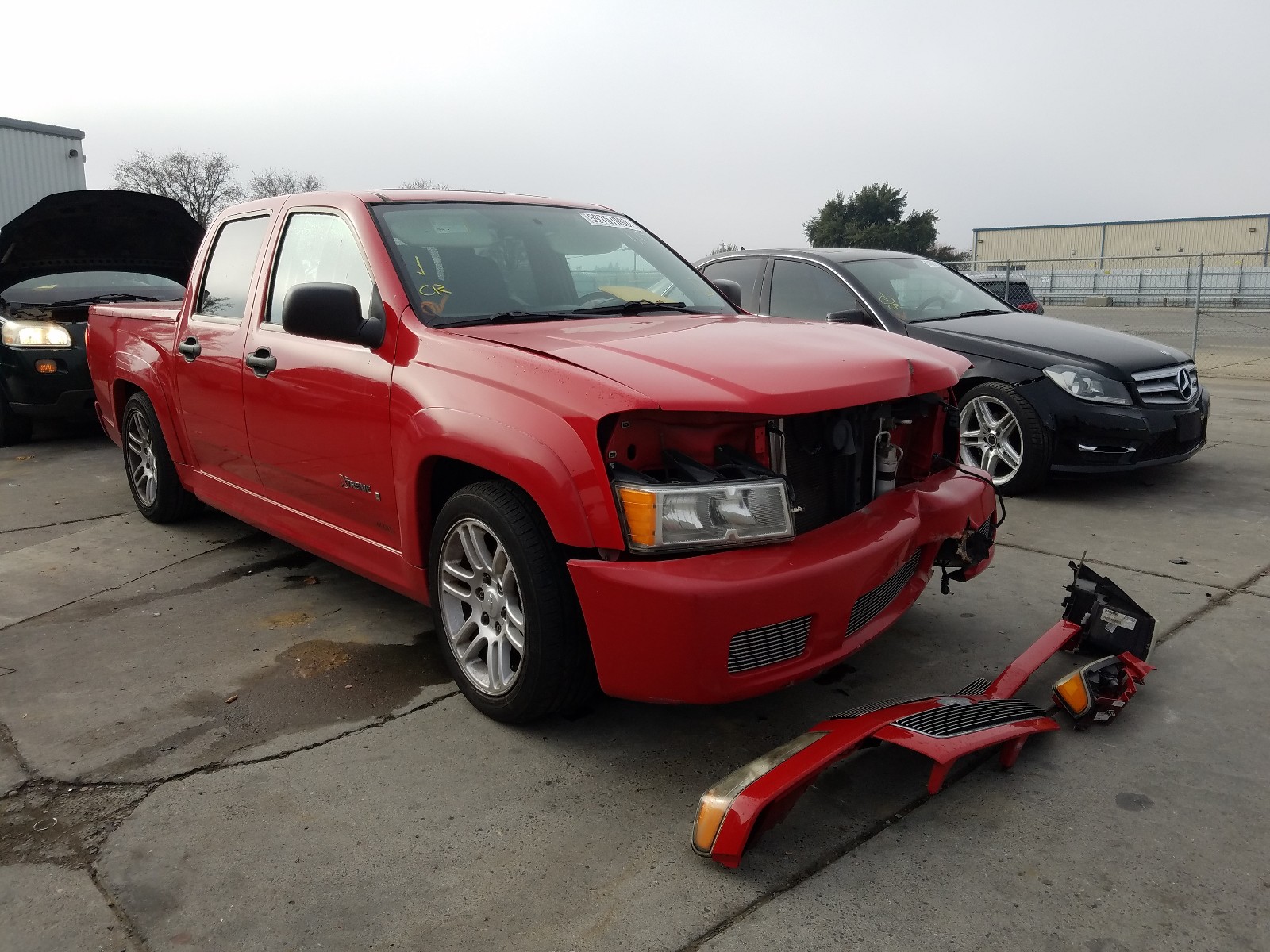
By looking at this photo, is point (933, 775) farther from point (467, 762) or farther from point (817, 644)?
point (467, 762)

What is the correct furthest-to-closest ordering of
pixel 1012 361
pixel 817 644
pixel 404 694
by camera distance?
pixel 1012 361, pixel 404 694, pixel 817 644

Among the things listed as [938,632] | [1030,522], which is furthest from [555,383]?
[1030,522]

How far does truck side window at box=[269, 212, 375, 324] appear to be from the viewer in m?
3.63

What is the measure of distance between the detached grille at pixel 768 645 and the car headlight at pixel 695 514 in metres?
0.24

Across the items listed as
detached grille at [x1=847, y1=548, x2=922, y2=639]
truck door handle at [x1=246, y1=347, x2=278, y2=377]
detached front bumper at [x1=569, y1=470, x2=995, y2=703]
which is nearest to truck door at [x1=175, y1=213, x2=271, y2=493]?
truck door handle at [x1=246, y1=347, x2=278, y2=377]

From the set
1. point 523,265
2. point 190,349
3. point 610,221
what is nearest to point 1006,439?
point 610,221

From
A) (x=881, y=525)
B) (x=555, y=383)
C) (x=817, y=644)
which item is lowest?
(x=817, y=644)

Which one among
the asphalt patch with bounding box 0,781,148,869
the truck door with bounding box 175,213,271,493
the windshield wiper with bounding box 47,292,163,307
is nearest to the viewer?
the asphalt patch with bounding box 0,781,148,869

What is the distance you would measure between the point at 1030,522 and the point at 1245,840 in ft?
10.3

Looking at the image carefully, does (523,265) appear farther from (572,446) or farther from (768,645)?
(768,645)

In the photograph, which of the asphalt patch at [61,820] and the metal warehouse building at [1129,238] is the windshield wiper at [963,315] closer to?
the asphalt patch at [61,820]

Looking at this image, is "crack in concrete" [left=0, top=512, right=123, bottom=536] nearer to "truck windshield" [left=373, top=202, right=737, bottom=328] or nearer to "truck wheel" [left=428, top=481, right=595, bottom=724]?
"truck windshield" [left=373, top=202, right=737, bottom=328]

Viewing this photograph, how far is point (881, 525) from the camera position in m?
2.94

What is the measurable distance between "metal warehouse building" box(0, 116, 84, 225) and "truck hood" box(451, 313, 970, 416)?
55.0ft
